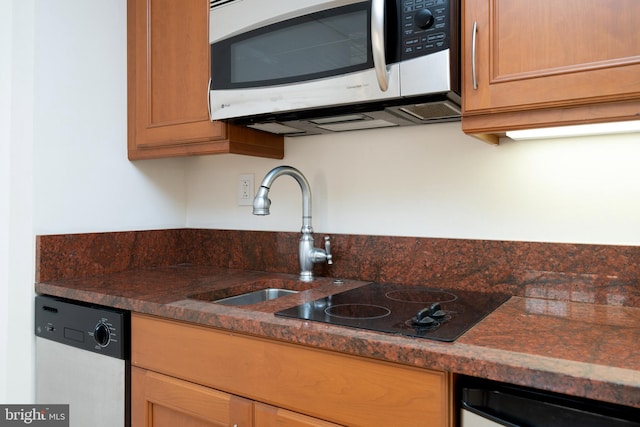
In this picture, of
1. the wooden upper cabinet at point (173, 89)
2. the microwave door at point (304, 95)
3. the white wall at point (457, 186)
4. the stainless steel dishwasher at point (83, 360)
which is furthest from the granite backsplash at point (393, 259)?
the microwave door at point (304, 95)

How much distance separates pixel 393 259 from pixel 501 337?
60 centimetres

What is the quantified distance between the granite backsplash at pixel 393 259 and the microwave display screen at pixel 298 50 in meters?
0.56

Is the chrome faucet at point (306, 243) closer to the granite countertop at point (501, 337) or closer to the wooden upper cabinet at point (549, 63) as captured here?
the granite countertop at point (501, 337)

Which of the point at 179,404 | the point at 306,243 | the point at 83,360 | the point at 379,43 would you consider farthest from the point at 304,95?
the point at 83,360

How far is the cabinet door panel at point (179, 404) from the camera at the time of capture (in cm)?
104

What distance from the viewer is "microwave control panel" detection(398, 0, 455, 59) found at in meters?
1.02

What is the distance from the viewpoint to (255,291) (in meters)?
1.52

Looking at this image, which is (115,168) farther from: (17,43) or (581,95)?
(581,95)

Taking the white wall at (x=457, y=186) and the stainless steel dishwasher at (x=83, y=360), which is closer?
the white wall at (x=457, y=186)

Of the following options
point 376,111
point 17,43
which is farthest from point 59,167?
point 376,111

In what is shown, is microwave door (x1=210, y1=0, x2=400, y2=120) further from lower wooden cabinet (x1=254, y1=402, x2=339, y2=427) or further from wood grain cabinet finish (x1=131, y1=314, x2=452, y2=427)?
lower wooden cabinet (x1=254, y1=402, x2=339, y2=427)

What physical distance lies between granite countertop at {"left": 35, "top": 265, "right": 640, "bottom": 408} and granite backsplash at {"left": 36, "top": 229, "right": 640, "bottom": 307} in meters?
0.06

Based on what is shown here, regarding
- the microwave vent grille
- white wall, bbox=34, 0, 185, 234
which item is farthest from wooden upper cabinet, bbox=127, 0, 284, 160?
the microwave vent grille

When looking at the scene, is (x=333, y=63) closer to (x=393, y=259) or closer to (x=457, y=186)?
(x=457, y=186)
